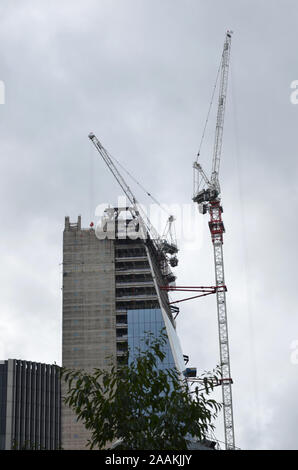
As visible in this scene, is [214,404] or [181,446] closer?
[181,446]

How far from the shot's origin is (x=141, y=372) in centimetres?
4819

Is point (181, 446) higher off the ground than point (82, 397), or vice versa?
point (82, 397)

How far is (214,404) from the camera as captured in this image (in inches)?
1977
